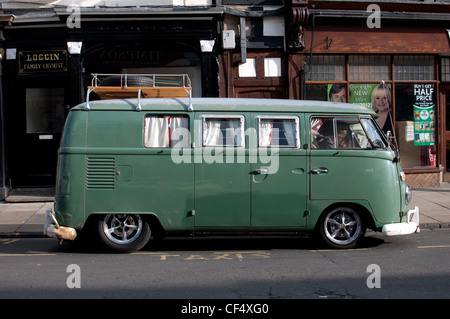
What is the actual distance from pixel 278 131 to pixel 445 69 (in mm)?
9564

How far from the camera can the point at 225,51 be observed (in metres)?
13.3

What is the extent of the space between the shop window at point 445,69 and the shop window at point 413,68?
1.33 ft

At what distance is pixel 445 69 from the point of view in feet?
47.5

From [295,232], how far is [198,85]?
24.6 feet

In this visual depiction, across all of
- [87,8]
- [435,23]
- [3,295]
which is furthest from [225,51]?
[3,295]

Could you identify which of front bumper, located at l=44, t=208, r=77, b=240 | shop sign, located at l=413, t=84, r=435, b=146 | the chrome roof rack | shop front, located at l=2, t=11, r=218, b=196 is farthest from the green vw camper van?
shop sign, located at l=413, t=84, r=435, b=146

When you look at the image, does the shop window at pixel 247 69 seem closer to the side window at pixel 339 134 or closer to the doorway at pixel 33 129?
the doorway at pixel 33 129

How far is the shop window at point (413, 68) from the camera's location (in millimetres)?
14124

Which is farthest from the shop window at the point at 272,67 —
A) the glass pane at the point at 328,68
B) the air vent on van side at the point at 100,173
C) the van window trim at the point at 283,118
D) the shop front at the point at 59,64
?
the air vent on van side at the point at 100,173

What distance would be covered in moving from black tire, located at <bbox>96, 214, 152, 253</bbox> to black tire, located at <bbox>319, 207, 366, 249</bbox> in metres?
2.76

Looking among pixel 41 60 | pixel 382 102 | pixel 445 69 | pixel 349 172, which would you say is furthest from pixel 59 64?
pixel 445 69

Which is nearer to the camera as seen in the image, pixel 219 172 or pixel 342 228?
pixel 219 172

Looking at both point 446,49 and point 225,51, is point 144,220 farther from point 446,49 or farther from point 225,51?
point 446,49

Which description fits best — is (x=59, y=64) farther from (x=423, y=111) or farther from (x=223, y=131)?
(x=423, y=111)
